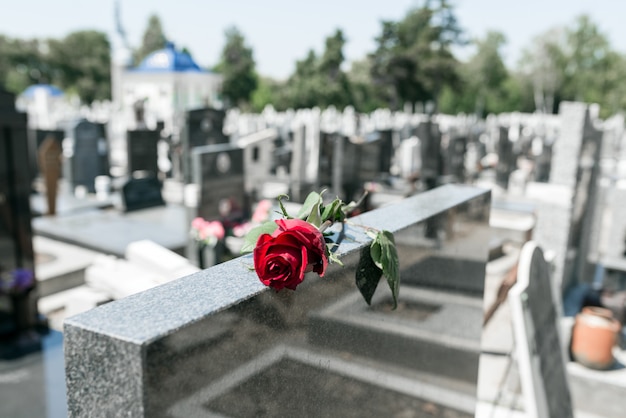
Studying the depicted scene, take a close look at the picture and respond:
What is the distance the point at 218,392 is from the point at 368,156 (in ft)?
33.0

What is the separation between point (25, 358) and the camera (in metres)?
4.43

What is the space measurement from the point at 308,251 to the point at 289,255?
98mm

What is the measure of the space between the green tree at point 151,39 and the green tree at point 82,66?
16.3 meters

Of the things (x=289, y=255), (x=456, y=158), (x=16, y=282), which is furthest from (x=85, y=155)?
(x=289, y=255)

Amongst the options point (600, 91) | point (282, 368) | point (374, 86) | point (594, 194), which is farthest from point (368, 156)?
point (600, 91)

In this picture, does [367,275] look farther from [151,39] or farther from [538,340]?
[151,39]

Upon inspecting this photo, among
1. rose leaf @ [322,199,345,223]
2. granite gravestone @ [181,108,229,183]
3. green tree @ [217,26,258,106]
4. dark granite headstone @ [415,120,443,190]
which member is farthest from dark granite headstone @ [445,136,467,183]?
green tree @ [217,26,258,106]

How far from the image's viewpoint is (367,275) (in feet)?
5.66

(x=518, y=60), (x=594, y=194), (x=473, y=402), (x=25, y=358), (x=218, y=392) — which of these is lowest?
(x=25, y=358)

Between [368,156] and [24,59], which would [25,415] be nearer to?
[368,156]

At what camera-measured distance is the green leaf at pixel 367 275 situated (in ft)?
5.60

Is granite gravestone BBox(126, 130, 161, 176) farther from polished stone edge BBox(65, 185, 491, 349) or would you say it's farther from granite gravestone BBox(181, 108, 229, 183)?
polished stone edge BBox(65, 185, 491, 349)

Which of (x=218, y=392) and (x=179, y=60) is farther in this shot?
(x=179, y=60)

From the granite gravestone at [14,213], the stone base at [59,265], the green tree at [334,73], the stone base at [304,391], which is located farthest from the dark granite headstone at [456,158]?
the green tree at [334,73]
